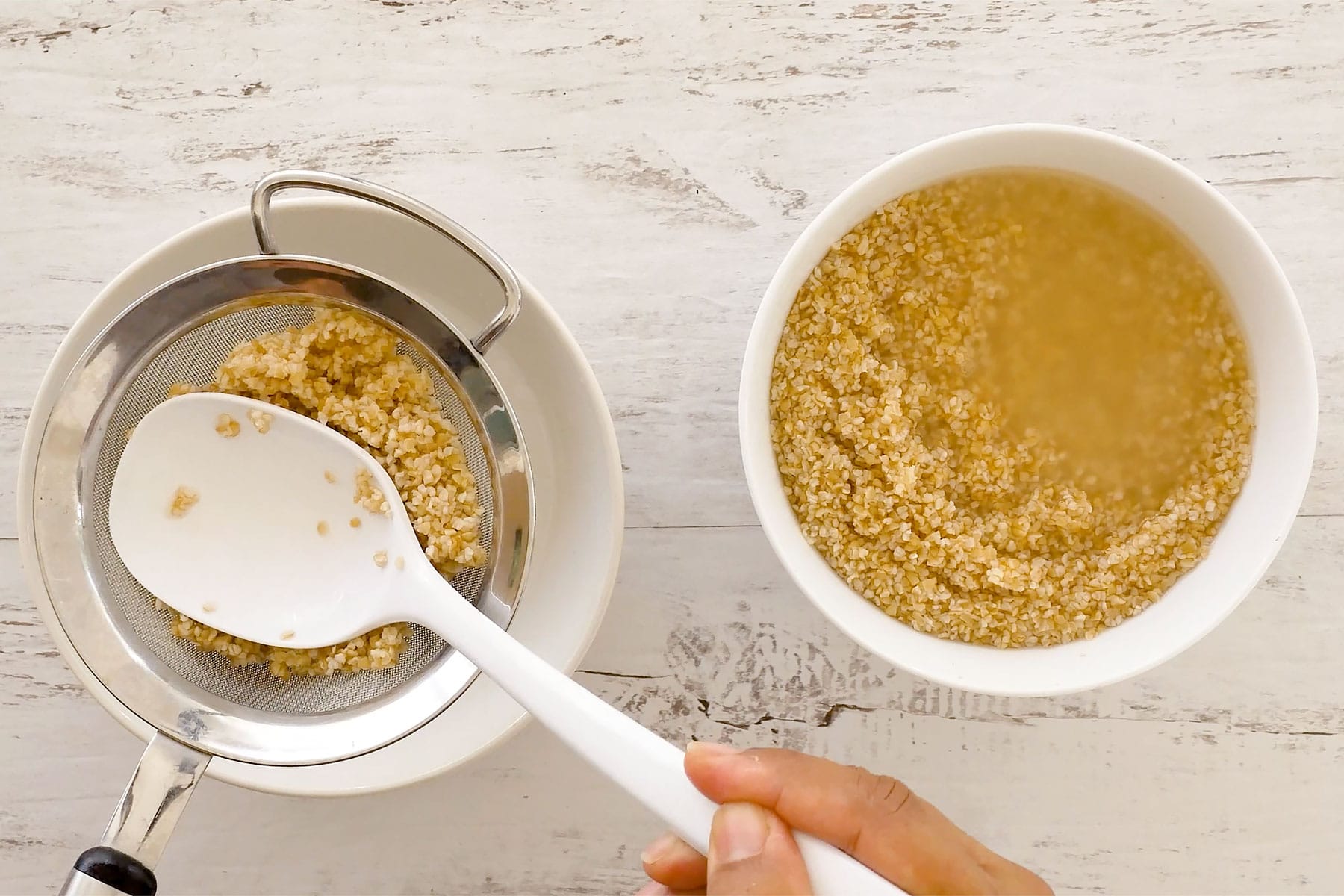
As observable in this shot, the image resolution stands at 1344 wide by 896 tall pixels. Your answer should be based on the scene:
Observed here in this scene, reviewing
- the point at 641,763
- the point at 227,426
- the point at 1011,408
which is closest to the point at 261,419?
the point at 227,426

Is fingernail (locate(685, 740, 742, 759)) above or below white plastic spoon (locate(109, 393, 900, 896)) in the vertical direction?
below

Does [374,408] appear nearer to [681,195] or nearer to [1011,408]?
[681,195]

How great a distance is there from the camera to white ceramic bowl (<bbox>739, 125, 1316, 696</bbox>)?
802 millimetres

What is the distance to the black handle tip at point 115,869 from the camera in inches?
29.5

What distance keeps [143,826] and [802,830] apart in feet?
1.73

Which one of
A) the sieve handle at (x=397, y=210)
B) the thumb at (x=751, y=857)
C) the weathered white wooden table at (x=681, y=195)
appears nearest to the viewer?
the thumb at (x=751, y=857)

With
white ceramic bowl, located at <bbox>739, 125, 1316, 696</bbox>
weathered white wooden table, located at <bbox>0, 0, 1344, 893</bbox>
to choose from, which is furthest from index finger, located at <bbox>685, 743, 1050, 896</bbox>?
weathered white wooden table, located at <bbox>0, 0, 1344, 893</bbox>

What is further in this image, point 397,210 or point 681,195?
point 681,195

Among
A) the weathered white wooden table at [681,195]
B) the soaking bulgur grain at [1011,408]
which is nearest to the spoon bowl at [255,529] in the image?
the weathered white wooden table at [681,195]

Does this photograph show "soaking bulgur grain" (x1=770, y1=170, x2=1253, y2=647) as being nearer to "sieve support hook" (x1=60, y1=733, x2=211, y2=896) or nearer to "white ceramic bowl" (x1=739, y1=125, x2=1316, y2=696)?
"white ceramic bowl" (x1=739, y1=125, x2=1316, y2=696)

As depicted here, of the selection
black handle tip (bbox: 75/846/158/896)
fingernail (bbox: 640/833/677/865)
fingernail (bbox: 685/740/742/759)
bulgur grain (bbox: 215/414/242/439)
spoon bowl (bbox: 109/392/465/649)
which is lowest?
fingernail (bbox: 640/833/677/865)

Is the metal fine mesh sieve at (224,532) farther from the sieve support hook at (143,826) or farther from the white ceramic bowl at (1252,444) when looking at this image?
the white ceramic bowl at (1252,444)

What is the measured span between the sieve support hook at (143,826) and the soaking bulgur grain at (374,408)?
126 mm

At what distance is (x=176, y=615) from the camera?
0.92 meters
